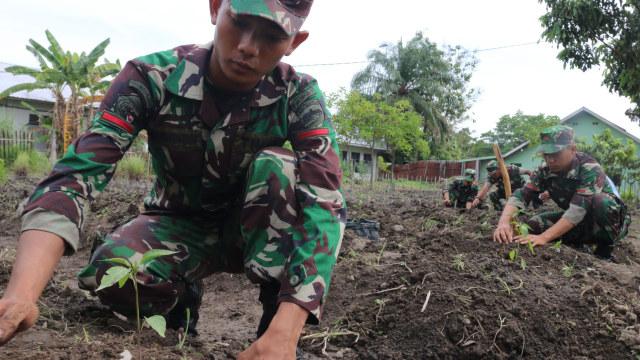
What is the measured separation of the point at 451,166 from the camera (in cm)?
2277

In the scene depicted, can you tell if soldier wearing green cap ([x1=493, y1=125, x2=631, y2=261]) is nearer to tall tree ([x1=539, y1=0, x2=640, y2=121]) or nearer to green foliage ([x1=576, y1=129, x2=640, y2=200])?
tall tree ([x1=539, y1=0, x2=640, y2=121])

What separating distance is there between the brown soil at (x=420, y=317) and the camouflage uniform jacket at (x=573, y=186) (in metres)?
0.84

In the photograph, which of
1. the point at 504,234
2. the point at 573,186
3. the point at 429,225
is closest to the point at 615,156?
the point at 573,186

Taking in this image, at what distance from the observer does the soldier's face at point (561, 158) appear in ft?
13.1

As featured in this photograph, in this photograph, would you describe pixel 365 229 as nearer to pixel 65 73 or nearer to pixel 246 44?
pixel 246 44

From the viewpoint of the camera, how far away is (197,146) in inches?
68.6

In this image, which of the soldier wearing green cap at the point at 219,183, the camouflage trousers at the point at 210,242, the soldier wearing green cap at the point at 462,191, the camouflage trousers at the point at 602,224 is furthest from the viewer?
the soldier wearing green cap at the point at 462,191

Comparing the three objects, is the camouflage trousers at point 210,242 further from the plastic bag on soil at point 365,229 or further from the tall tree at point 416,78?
the tall tree at point 416,78

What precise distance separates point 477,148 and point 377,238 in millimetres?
37360

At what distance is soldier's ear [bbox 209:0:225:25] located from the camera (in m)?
1.60

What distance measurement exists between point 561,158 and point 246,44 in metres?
3.63

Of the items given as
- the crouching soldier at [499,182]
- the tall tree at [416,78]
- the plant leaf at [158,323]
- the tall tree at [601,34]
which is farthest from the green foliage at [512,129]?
the plant leaf at [158,323]

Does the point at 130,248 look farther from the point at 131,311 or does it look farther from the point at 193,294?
the point at 193,294

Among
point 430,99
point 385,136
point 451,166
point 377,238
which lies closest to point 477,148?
point 430,99
